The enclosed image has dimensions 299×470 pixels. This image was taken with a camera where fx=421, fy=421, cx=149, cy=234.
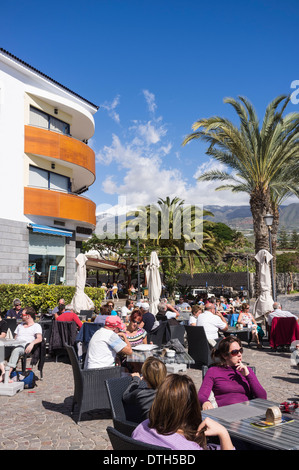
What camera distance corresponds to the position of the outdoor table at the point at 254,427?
9.75 feet

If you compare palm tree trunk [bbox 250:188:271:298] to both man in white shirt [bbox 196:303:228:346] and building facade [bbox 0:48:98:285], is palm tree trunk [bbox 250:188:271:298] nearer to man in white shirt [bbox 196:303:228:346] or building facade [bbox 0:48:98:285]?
man in white shirt [bbox 196:303:228:346]

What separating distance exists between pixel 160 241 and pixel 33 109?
57.6ft

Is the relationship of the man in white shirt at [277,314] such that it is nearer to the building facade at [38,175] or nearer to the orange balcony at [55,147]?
the building facade at [38,175]

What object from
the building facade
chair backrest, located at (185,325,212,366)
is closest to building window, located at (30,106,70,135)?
the building facade

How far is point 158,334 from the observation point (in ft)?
32.6

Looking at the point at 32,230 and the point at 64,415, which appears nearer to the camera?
the point at 64,415

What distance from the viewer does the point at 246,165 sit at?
1855 centimetres

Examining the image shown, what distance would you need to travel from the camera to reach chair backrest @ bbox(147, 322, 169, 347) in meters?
9.78

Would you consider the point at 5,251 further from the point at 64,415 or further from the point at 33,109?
the point at 64,415

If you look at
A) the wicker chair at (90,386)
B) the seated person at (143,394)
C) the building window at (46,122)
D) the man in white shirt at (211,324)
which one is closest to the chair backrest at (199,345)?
the man in white shirt at (211,324)

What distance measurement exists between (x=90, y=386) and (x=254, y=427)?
301 centimetres

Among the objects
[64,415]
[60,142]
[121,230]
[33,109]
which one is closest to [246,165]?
[60,142]

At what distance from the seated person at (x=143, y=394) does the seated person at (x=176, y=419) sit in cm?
104
